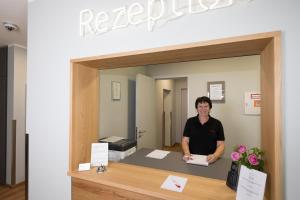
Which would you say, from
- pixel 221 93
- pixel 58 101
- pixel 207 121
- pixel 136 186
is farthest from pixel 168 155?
pixel 221 93

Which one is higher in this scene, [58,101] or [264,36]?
[264,36]

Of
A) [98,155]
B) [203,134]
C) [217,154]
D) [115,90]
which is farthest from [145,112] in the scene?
[98,155]

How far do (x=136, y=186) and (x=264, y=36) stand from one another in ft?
3.42

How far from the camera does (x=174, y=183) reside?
1.15 metres

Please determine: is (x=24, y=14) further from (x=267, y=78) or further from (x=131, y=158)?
(x=267, y=78)

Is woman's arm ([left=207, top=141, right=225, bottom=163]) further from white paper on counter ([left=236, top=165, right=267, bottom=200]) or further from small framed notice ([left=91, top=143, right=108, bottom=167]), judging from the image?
small framed notice ([left=91, top=143, right=108, bottom=167])

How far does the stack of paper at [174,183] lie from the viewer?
43.1 inches

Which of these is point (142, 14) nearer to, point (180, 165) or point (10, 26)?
point (180, 165)

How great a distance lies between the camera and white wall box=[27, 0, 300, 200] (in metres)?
0.79

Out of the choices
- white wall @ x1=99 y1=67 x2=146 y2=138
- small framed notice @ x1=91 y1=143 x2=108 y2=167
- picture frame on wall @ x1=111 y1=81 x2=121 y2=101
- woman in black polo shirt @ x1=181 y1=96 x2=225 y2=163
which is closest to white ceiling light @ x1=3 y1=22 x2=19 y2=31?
white wall @ x1=99 y1=67 x2=146 y2=138

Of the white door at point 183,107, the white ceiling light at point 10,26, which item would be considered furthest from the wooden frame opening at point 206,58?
the white door at point 183,107

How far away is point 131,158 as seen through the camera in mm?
1748

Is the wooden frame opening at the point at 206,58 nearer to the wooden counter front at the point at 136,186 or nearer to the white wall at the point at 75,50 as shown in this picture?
the white wall at the point at 75,50

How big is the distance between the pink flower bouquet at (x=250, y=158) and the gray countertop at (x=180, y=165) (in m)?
0.37
